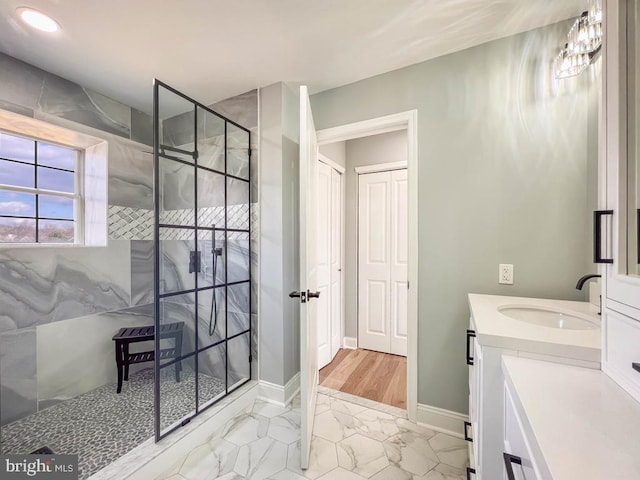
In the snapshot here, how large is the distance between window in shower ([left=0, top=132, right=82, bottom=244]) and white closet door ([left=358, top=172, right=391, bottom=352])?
269 centimetres

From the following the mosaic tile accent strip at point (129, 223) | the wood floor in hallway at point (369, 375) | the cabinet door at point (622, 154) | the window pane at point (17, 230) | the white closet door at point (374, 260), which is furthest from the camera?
the white closet door at point (374, 260)

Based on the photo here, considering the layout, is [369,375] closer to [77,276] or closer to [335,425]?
[335,425]

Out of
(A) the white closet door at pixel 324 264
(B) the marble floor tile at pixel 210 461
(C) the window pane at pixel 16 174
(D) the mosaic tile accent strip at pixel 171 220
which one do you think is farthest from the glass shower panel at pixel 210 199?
(B) the marble floor tile at pixel 210 461

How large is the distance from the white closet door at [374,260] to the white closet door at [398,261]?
0.05 meters

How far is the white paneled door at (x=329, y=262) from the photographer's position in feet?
8.50

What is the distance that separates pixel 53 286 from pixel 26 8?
1.73m

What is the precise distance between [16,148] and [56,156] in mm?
238

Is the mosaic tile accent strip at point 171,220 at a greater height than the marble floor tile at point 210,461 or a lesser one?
greater

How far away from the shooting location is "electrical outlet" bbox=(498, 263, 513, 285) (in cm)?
158

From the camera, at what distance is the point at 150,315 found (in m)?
2.58

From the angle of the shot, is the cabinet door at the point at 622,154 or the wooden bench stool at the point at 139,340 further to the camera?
the wooden bench stool at the point at 139,340

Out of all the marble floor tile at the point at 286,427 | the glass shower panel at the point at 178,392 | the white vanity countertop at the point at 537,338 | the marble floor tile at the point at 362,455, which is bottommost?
the marble floor tile at the point at 286,427

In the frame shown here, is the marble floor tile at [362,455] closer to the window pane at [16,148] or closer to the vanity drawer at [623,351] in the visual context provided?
the vanity drawer at [623,351]

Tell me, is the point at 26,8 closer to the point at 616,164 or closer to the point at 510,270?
the point at 616,164
